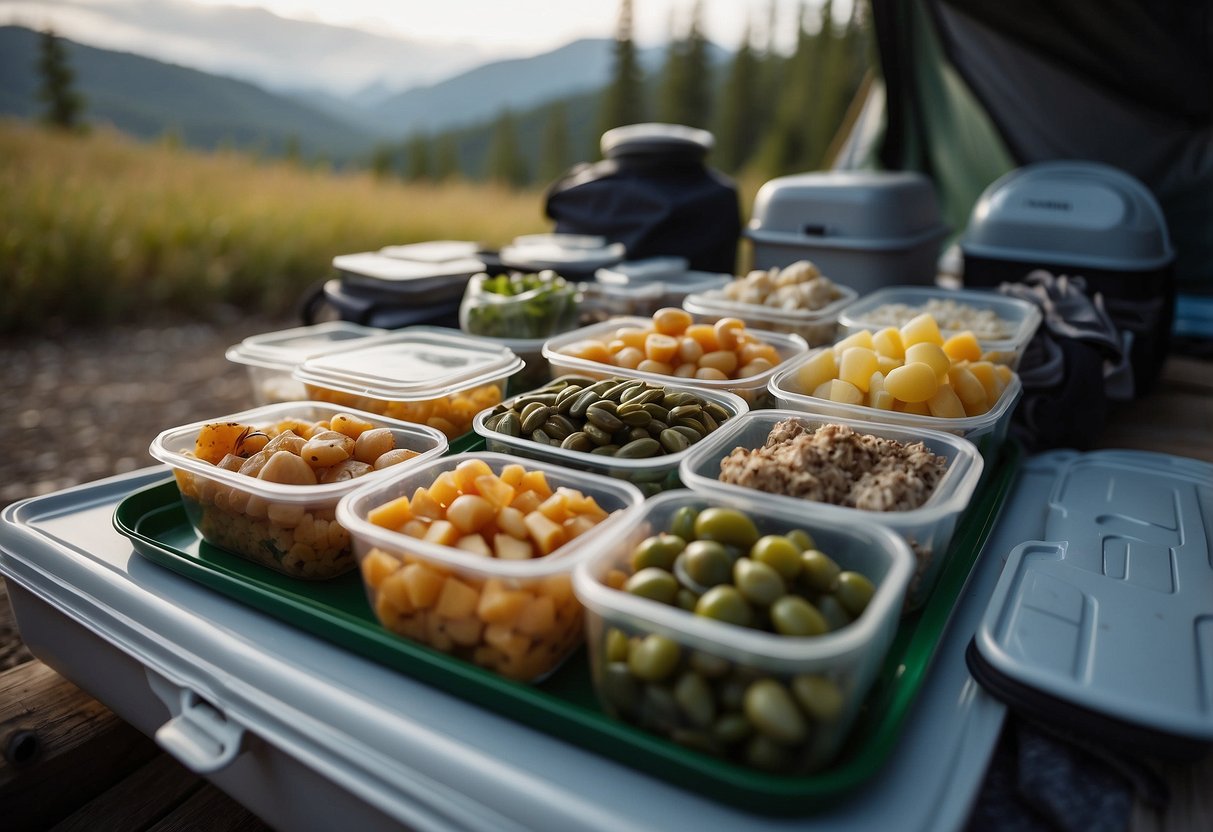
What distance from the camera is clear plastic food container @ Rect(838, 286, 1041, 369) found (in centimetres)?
141

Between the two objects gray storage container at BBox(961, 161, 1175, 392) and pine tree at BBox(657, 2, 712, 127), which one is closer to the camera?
gray storage container at BBox(961, 161, 1175, 392)

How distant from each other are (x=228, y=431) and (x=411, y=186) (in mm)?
8155

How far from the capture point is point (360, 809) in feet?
2.36

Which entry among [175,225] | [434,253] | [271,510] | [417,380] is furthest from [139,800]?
[175,225]

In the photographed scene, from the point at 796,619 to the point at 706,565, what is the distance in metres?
0.10

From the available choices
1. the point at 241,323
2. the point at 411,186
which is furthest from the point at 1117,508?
the point at 411,186

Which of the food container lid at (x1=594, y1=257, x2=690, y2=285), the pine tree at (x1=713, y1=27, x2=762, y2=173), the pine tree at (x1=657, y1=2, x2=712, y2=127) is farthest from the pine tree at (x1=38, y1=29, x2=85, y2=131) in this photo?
the food container lid at (x1=594, y1=257, x2=690, y2=285)

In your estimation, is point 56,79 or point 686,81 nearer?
point 56,79

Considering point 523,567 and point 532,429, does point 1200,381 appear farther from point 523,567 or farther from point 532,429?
point 523,567

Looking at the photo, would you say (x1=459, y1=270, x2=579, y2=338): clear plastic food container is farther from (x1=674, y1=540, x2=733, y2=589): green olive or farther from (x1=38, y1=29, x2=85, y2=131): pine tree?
(x1=38, y1=29, x2=85, y2=131): pine tree

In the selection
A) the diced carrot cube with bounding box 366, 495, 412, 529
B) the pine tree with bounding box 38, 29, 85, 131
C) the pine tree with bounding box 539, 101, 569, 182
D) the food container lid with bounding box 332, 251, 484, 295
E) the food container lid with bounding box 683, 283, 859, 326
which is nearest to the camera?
the diced carrot cube with bounding box 366, 495, 412, 529

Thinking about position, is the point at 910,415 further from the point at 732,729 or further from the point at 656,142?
the point at 656,142

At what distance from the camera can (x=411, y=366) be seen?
1357 millimetres

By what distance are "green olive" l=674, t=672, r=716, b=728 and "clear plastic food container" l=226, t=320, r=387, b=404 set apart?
1.04 m
